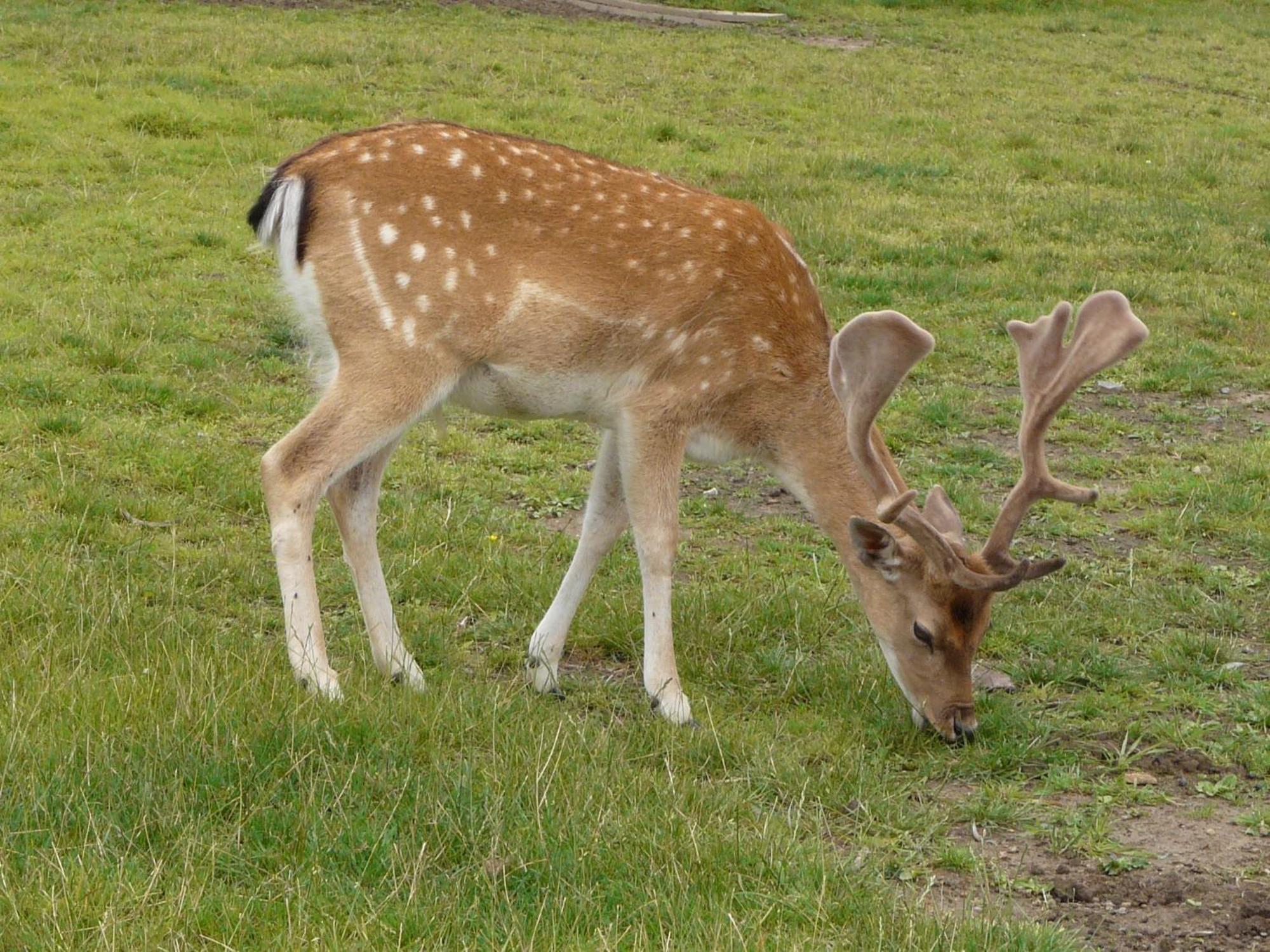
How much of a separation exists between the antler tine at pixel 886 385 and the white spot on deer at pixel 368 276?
1.52m

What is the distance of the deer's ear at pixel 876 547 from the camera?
5457 mm

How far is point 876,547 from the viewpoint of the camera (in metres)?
5.55

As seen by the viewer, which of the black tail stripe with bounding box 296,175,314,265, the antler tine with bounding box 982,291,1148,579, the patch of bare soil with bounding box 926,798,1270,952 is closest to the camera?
the patch of bare soil with bounding box 926,798,1270,952

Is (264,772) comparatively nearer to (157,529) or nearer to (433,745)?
(433,745)

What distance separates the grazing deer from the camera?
5.41 metres

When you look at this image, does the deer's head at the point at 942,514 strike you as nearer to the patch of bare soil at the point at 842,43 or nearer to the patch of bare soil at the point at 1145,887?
the patch of bare soil at the point at 1145,887

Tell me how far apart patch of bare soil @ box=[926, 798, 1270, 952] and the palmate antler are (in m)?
0.91

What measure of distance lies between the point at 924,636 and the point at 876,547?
0.34 m

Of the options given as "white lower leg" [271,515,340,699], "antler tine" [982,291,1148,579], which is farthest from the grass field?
"antler tine" [982,291,1148,579]

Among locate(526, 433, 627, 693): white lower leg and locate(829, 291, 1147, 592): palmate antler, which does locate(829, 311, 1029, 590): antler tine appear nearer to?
locate(829, 291, 1147, 592): palmate antler

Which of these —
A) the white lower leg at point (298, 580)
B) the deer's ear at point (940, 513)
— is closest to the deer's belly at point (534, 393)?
the white lower leg at point (298, 580)

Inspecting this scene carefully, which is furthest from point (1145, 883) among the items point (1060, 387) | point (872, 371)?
point (872, 371)

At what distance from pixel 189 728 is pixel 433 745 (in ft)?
2.24

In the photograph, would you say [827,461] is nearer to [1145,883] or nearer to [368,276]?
[368,276]
